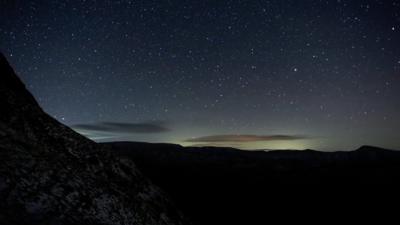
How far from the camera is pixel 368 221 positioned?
33.0 metres

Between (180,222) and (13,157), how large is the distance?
2.60m

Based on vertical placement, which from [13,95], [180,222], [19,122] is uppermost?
[13,95]

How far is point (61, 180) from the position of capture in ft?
12.9

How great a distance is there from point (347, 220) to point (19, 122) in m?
35.7

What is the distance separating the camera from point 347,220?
110 feet

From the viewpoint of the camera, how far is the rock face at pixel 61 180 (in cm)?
337

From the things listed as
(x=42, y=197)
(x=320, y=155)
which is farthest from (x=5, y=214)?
(x=320, y=155)

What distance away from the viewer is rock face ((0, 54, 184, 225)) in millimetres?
3369

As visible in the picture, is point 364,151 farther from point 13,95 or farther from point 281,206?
point 13,95

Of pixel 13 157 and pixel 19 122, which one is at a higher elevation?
pixel 19 122

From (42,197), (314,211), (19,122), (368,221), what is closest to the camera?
(42,197)

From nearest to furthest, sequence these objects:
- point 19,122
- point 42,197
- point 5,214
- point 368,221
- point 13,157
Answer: point 5,214, point 42,197, point 13,157, point 19,122, point 368,221

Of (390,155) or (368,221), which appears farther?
(390,155)

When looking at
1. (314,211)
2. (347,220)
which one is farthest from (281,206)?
(347,220)
